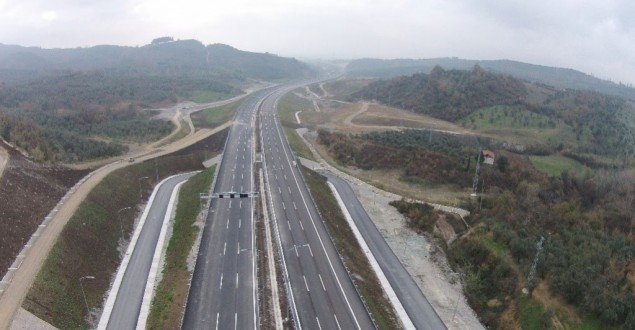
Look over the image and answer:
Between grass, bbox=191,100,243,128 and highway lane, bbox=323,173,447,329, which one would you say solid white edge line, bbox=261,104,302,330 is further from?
grass, bbox=191,100,243,128

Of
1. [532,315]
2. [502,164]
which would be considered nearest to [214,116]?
[502,164]

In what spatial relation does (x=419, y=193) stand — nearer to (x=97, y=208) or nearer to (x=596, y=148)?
(x=97, y=208)

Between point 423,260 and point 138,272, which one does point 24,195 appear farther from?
point 423,260

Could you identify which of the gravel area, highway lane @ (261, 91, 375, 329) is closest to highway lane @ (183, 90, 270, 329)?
highway lane @ (261, 91, 375, 329)

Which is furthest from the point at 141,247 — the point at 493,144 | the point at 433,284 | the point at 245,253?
the point at 493,144

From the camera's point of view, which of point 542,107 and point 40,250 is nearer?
point 40,250

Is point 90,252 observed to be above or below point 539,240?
below

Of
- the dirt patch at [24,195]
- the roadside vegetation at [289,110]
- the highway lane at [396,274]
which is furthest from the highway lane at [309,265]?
the roadside vegetation at [289,110]
